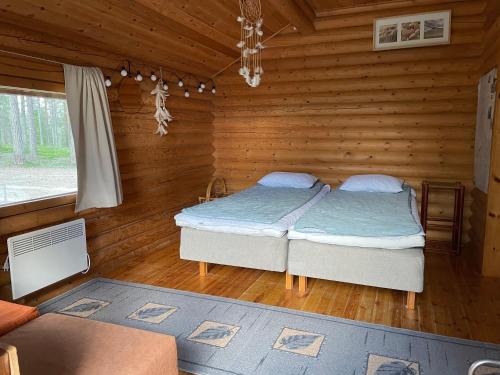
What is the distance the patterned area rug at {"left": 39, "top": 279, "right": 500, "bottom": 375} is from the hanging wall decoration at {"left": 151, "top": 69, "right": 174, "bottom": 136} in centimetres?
196

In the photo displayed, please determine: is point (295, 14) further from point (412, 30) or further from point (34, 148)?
point (34, 148)

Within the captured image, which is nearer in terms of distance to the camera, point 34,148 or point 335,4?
point 34,148

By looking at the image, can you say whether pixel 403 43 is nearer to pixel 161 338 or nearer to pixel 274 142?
pixel 274 142

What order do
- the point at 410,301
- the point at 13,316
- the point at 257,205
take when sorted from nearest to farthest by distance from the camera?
the point at 13,316
the point at 410,301
the point at 257,205

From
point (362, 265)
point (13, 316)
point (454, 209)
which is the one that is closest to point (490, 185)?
point (454, 209)

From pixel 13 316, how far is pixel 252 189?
2986mm

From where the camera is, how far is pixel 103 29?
10.2 feet

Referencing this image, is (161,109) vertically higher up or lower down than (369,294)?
higher up

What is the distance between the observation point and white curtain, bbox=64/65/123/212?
3.11 meters

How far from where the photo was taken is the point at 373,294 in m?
3.08

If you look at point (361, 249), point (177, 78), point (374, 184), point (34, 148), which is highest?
point (177, 78)

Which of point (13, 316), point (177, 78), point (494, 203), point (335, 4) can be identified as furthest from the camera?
point (177, 78)

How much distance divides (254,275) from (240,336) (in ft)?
3.60

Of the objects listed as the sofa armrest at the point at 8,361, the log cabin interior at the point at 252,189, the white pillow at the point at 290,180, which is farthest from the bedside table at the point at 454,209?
the sofa armrest at the point at 8,361
